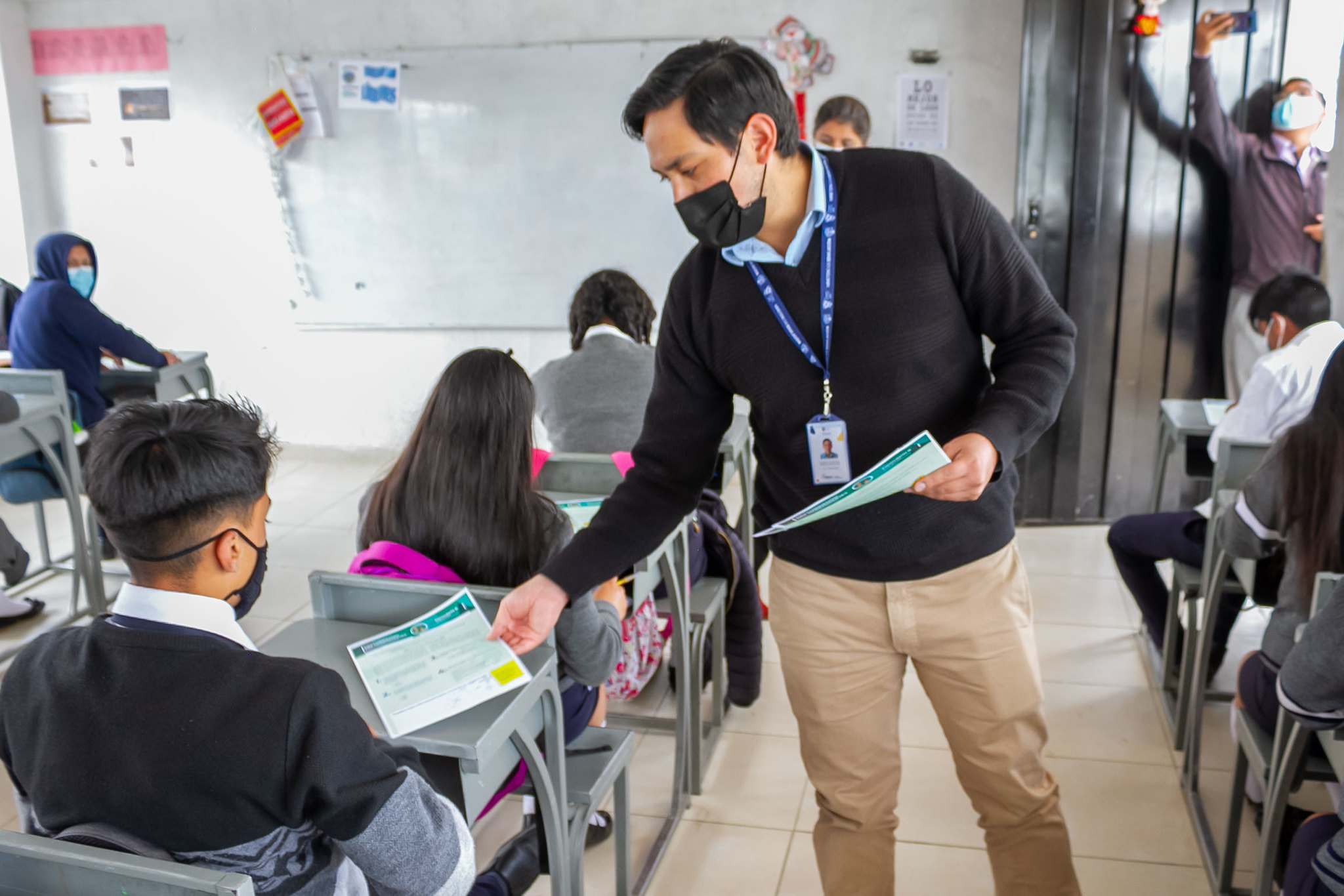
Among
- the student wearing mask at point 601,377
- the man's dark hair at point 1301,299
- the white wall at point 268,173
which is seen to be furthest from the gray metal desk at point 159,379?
the man's dark hair at point 1301,299

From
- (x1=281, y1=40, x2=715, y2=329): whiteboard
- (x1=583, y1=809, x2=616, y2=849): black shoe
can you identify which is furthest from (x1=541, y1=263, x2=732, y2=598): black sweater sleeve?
(x1=281, y1=40, x2=715, y2=329): whiteboard

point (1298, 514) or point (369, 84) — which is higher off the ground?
point (369, 84)

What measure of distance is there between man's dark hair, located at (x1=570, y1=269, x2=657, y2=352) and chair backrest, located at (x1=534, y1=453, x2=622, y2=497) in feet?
1.98

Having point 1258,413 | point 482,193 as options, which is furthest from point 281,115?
point 1258,413

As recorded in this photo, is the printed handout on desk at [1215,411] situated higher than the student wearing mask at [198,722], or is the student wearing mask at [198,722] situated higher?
the student wearing mask at [198,722]

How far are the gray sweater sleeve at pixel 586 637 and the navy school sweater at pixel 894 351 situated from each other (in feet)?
0.70

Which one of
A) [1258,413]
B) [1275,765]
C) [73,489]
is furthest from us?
[73,489]

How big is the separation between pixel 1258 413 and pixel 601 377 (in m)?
1.68

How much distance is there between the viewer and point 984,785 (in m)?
1.54

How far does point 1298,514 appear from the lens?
6.14 feet

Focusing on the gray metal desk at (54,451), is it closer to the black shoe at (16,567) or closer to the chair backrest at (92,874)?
the black shoe at (16,567)

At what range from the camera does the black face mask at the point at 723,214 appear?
1.36 m

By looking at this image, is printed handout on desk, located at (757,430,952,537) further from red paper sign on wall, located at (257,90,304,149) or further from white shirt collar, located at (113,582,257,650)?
red paper sign on wall, located at (257,90,304,149)

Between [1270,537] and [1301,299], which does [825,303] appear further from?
[1301,299]
